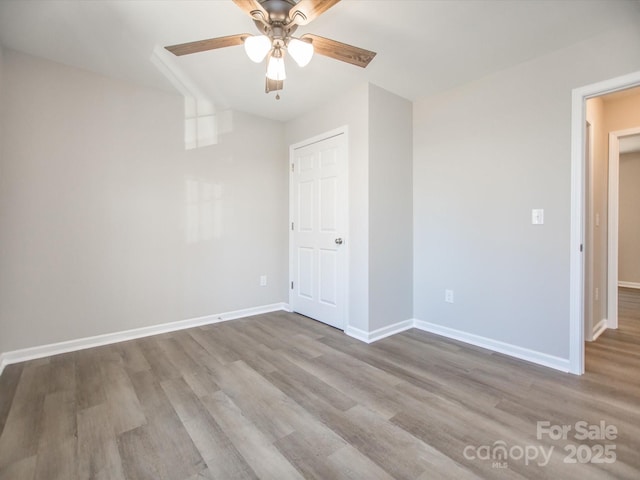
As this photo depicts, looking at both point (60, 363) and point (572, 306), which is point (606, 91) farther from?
point (60, 363)

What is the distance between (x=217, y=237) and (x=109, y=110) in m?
1.54

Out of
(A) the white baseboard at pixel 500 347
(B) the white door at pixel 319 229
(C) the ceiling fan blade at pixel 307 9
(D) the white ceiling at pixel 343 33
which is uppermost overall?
(D) the white ceiling at pixel 343 33

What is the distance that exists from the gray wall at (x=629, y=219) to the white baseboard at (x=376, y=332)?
5.11 metres

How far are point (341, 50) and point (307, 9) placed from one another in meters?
0.33

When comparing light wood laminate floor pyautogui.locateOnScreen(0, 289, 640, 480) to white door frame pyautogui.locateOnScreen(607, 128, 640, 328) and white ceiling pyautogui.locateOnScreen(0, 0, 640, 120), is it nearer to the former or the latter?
white door frame pyautogui.locateOnScreen(607, 128, 640, 328)

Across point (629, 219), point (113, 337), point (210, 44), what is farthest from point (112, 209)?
point (629, 219)

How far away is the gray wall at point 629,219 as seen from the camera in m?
5.27

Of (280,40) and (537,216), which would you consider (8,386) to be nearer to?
(280,40)

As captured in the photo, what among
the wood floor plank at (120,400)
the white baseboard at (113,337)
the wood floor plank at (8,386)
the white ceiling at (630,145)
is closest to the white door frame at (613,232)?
the white ceiling at (630,145)

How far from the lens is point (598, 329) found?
3.05m

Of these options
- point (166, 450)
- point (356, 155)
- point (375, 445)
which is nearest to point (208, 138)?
point (356, 155)

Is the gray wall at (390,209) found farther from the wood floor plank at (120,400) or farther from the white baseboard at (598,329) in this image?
the wood floor plank at (120,400)

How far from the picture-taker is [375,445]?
147 centimetres

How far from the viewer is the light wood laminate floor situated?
53.1 inches
